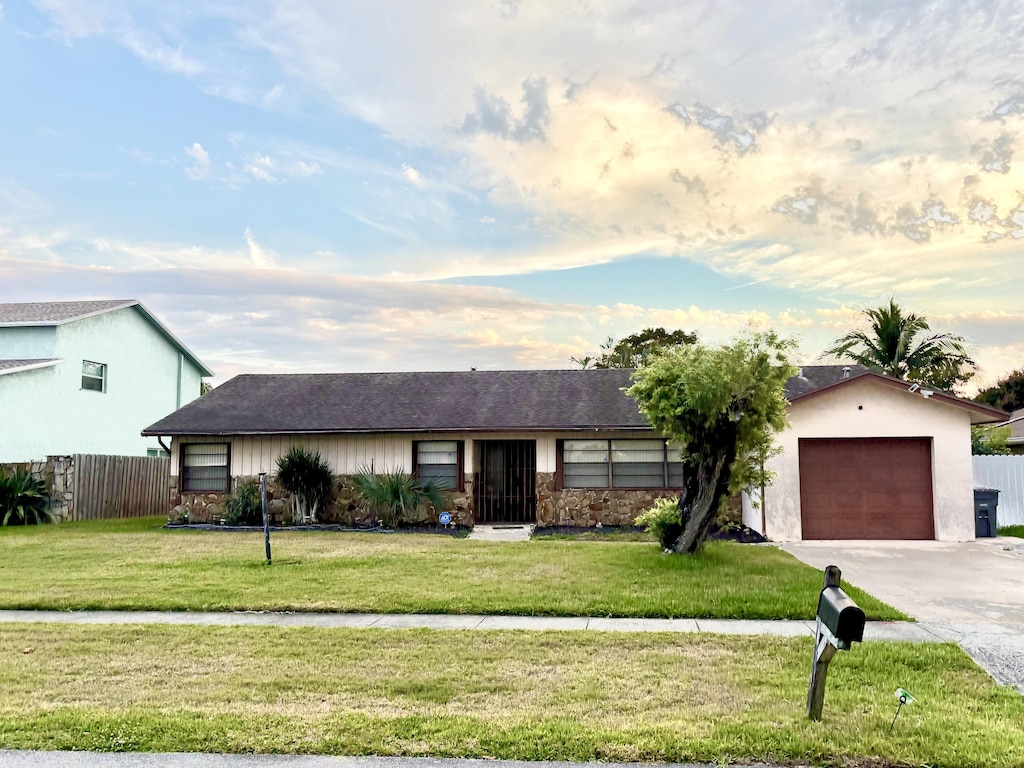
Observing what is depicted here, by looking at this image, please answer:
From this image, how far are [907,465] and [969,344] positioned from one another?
1829 centimetres

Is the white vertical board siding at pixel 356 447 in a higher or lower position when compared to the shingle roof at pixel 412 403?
lower

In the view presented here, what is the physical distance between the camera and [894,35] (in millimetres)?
13500

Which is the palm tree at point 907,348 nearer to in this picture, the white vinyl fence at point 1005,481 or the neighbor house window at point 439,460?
the white vinyl fence at point 1005,481

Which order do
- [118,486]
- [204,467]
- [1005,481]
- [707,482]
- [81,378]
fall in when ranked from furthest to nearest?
[81,378]
[118,486]
[204,467]
[1005,481]
[707,482]

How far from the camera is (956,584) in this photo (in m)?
10.8

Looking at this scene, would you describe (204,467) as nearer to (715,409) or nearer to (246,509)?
(246,509)

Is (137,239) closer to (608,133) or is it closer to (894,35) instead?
(608,133)

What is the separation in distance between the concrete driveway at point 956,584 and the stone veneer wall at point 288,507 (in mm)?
7786

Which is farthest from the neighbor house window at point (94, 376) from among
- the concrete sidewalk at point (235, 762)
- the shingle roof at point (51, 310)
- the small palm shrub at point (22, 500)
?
the concrete sidewalk at point (235, 762)

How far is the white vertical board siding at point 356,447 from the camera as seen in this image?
19016mm

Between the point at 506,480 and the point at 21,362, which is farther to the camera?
the point at 21,362

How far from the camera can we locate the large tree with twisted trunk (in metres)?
12.0

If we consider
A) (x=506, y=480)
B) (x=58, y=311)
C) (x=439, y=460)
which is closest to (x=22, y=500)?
(x=58, y=311)

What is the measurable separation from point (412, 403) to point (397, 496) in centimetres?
308
